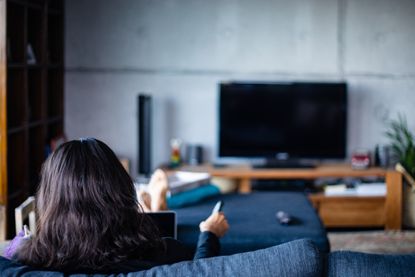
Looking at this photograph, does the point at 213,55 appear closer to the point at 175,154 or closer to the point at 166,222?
the point at 175,154

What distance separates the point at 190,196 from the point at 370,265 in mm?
2235

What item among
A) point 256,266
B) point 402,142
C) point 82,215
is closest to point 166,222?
point 82,215

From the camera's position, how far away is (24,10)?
4.79 m

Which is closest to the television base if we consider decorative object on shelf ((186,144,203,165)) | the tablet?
decorative object on shelf ((186,144,203,165))

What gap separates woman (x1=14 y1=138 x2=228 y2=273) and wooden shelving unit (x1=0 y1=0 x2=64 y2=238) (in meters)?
2.40

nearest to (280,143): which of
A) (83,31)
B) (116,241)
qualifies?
(83,31)

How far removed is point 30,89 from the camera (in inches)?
206

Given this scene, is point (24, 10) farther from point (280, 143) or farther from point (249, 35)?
point (280, 143)

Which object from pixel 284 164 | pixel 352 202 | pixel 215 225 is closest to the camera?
pixel 215 225

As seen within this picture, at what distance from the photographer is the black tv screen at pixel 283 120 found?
5.76 meters

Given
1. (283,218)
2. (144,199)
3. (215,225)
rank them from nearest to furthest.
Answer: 1. (215,225)
2. (144,199)
3. (283,218)

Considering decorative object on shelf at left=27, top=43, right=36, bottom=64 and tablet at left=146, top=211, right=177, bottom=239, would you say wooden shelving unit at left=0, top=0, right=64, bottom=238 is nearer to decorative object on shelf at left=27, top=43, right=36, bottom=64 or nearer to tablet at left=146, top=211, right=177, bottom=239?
decorative object on shelf at left=27, top=43, right=36, bottom=64

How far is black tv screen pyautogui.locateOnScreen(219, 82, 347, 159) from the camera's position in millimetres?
5762

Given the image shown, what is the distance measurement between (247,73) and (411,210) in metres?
1.66
